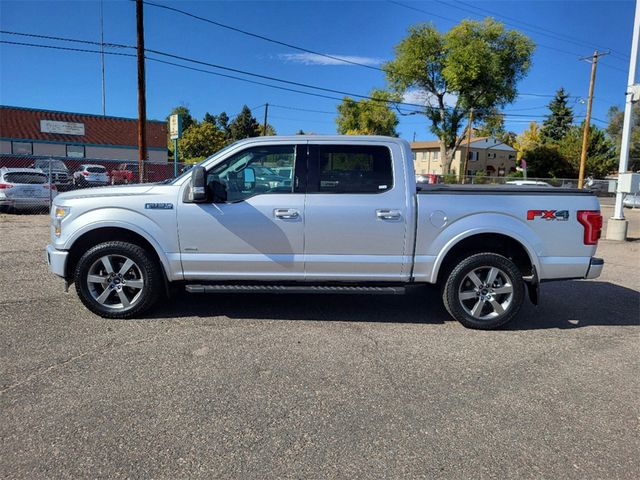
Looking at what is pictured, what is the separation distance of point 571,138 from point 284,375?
65.8 m

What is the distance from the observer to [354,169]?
496 centimetres

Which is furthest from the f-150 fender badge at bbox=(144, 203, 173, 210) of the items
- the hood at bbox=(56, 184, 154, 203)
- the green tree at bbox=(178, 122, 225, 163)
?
the green tree at bbox=(178, 122, 225, 163)

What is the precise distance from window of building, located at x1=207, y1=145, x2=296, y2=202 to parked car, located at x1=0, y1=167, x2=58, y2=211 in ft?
40.0

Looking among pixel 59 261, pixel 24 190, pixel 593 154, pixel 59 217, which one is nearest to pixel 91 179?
pixel 24 190

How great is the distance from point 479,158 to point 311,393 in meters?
80.1

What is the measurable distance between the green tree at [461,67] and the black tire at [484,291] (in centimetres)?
3914

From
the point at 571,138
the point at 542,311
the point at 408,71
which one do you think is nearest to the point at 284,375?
the point at 542,311

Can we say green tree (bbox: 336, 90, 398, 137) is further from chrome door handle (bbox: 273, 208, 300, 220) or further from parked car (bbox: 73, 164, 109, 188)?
chrome door handle (bbox: 273, 208, 300, 220)

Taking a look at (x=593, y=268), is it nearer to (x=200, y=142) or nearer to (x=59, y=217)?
(x=59, y=217)

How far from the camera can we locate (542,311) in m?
5.86

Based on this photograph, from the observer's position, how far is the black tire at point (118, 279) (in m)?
4.91

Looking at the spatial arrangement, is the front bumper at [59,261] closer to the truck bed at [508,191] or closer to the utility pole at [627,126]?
the truck bed at [508,191]

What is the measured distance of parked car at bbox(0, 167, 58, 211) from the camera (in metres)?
14.3

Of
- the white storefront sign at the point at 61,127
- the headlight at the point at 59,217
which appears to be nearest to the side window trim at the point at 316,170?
the headlight at the point at 59,217
